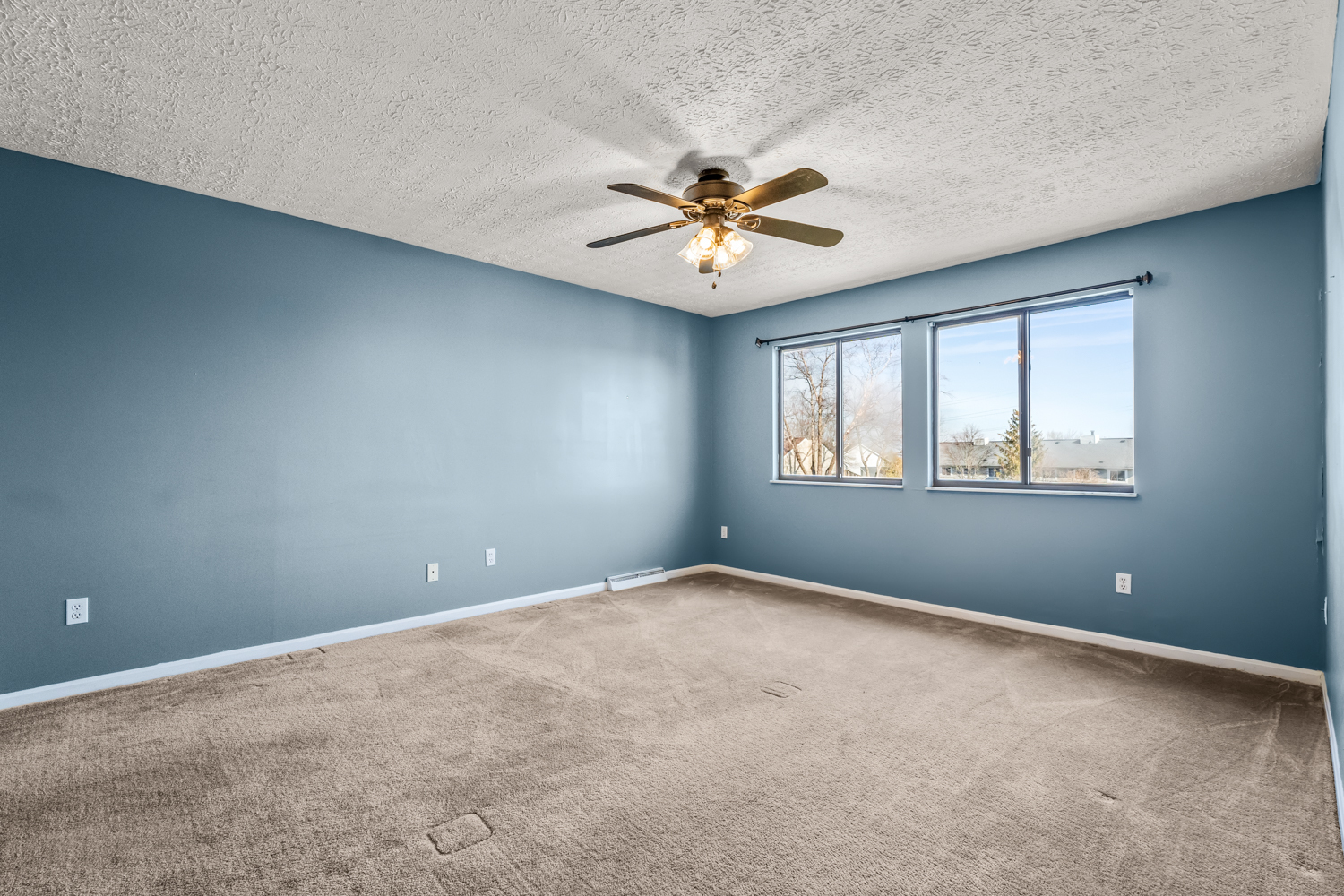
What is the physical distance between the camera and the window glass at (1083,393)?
12.1 feet

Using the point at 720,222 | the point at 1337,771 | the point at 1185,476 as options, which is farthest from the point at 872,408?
the point at 1337,771

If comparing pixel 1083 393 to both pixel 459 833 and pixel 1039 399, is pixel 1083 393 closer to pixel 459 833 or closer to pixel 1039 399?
pixel 1039 399

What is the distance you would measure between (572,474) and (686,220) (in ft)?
8.27

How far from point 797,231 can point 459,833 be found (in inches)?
105

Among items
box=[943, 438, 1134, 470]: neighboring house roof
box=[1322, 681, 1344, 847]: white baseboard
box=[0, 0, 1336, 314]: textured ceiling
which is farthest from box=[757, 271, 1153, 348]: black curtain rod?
box=[1322, 681, 1344, 847]: white baseboard

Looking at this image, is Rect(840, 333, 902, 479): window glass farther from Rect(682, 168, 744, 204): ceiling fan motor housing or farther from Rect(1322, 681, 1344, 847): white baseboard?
Rect(1322, 681, 1344, 847): white baseboard

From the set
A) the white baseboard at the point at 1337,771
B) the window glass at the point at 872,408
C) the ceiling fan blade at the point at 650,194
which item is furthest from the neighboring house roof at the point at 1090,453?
the ceiling fan blade at the point at 650,194

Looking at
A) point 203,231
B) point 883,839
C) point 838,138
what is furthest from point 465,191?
point 883,839

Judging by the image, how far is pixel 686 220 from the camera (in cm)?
288

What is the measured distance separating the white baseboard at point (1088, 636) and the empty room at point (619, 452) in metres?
0.03

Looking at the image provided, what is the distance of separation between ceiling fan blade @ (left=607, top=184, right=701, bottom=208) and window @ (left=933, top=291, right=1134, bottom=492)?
253 cm

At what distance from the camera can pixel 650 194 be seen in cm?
252

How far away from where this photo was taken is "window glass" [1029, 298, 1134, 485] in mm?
3686

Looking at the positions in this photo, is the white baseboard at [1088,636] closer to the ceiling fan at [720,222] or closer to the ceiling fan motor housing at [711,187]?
the ceiling fan at [720,222]
